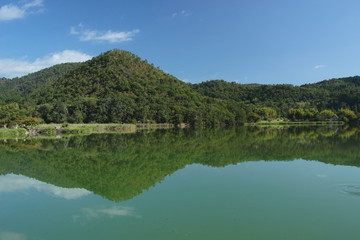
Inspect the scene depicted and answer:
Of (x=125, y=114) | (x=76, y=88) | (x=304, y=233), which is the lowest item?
(x=304, y=233)

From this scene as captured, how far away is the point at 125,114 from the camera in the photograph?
247 feet

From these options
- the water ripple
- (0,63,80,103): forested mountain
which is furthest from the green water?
(0,63,80,103): forested mountain

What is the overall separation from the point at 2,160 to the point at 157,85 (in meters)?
88.0

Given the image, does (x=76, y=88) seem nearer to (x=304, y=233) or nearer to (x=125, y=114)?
(x=125, y=114)

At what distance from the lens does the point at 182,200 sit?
9320 mm

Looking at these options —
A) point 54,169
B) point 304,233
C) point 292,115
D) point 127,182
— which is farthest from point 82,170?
point 292,115

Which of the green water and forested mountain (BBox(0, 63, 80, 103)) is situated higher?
forested mountain (BBox(0, 63, 80, 103))

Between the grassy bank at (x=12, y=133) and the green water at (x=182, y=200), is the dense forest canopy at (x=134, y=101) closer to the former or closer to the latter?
the grassy bank at (x=12, y=133)

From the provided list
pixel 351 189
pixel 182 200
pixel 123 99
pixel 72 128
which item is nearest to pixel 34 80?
pixel 123 99

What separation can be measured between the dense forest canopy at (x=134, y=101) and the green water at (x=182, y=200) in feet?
129

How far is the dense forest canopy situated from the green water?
39260mm

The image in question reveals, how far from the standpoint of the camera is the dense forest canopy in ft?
242

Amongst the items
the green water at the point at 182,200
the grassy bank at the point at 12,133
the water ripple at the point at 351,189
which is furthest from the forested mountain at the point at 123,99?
the water ripple at the point at 351,189

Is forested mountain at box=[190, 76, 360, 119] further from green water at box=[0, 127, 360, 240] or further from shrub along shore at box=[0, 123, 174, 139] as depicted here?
green water at box=[0, 127, 360, 240]
